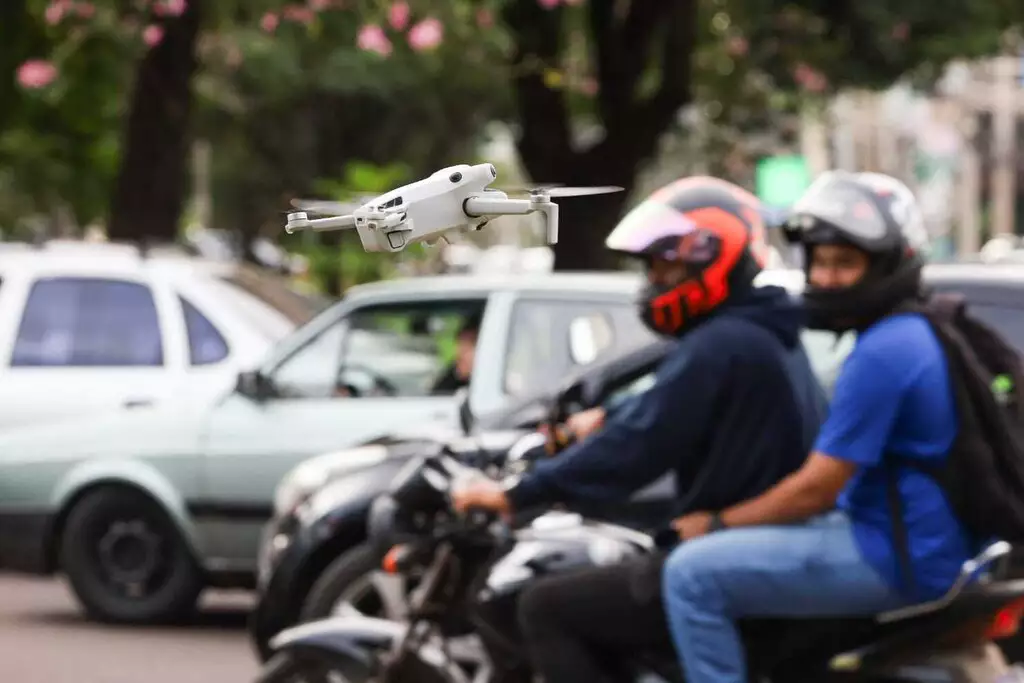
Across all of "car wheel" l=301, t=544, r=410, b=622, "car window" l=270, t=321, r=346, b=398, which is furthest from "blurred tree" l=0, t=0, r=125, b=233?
"car wheel" l=301, t=544, r=410, b=622

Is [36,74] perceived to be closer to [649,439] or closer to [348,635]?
[348,635]

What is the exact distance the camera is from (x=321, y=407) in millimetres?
10633

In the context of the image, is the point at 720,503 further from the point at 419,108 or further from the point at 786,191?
the point at 419,108

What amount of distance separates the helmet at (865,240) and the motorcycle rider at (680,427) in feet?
0.66

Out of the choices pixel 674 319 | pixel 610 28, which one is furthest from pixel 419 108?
pixel 674 319

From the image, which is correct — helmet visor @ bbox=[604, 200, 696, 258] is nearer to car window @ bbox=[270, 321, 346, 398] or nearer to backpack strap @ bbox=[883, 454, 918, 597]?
backpack strap @ bbox=[883, 454, 918, 597]

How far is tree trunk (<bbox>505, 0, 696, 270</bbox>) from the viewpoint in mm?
20172

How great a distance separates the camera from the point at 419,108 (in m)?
43.1

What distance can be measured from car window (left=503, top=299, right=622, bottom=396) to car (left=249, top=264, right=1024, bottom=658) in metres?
0.90

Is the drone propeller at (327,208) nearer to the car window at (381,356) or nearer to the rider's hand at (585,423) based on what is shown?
the rider's hand at (585,423)

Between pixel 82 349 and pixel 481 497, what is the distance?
6.80 m

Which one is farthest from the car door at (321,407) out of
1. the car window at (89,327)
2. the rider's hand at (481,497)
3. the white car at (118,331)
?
the rider's hand at (481,497)

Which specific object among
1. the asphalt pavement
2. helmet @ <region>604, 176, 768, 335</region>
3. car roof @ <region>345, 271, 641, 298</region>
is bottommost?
the asphalt pavement

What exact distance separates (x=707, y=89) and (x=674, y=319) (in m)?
22.6
